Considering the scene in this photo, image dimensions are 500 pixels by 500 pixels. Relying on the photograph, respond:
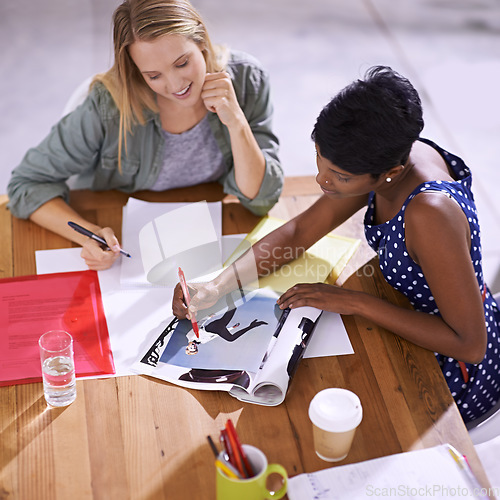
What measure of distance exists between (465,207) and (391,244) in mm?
174

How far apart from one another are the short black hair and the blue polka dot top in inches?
5.9

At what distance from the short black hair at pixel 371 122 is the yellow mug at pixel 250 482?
58 cm

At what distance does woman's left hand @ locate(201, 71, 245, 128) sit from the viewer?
1.70 meters

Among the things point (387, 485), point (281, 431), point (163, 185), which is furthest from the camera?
point (163, 185)

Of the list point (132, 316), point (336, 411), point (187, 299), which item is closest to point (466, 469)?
point (336, 411)

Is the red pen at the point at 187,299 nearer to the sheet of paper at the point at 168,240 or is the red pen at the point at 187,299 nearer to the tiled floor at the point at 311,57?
the sheet of paper at the point at 168,240

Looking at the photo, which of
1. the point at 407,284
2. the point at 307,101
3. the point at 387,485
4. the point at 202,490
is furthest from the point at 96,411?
the point at 307,101

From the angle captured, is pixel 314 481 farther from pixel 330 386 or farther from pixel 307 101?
pixel 307 101

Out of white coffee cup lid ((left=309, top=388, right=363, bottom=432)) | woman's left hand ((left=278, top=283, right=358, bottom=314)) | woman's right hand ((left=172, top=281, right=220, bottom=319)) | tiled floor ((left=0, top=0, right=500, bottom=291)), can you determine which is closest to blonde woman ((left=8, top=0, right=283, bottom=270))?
woman's right hand ((left=172, top=281, right=220, bottom=319))

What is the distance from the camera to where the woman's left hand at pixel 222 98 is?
170 cm

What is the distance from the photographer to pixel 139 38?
5.07ft

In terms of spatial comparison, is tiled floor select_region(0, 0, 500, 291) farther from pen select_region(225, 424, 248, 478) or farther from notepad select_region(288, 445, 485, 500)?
pen select_region(225, 424, 248, 478)

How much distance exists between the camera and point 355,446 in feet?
3.88

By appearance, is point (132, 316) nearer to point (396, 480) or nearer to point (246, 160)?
point (246, 160)
